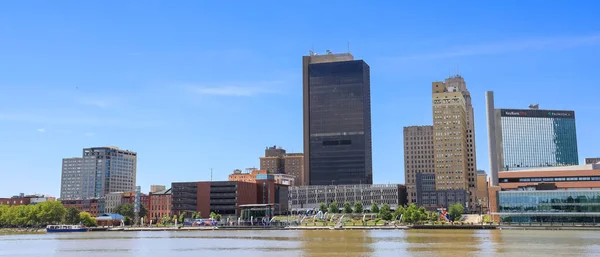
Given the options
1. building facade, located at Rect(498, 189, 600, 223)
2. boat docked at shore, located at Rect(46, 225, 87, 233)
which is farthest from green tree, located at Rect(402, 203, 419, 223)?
boat docked at shore, located at Rect(46, 225, 87, 233)

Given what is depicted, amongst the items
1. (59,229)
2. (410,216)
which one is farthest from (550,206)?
(59,229)

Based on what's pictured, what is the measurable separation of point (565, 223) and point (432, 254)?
106809mm

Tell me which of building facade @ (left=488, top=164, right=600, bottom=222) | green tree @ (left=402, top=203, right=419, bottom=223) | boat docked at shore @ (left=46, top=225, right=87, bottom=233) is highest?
building facade @ (left=488, top=164, right=600, bottom=222)

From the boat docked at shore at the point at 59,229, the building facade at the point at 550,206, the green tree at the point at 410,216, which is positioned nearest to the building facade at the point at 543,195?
the building facade at the point at 550,206

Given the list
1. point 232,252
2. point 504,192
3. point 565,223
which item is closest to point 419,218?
point 504,192

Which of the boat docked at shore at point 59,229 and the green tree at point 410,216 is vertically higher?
the green tree at point 410,216

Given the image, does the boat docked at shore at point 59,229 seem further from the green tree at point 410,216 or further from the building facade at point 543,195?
the building facade at point 543,195

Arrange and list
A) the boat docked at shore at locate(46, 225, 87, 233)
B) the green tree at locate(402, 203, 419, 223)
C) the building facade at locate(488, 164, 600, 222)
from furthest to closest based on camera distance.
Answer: the boat docked at shore at locate(46, 225, 87, 233) < the green tree at locate(402, 203, 419, 223) < the building facade at locate(488, 164, 600, 222)

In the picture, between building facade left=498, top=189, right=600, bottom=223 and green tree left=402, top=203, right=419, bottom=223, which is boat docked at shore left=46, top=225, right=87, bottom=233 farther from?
building facade left=498, top=189, right=600, bottom=223

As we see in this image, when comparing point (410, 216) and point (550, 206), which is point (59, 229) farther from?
point (550, 206)

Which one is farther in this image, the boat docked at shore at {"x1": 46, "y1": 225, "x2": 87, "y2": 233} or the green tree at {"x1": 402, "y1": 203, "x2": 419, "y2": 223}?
the boat docked at shore at {"x1": 46, "y1": 225, "x2": 87, "y2": 233}

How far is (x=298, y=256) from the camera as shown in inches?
3174

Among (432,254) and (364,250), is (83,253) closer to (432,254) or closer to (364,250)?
(364,250)

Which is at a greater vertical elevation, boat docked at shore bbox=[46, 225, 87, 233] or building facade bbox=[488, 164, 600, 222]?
building facade bbox=[488, 164, 600, 222]
